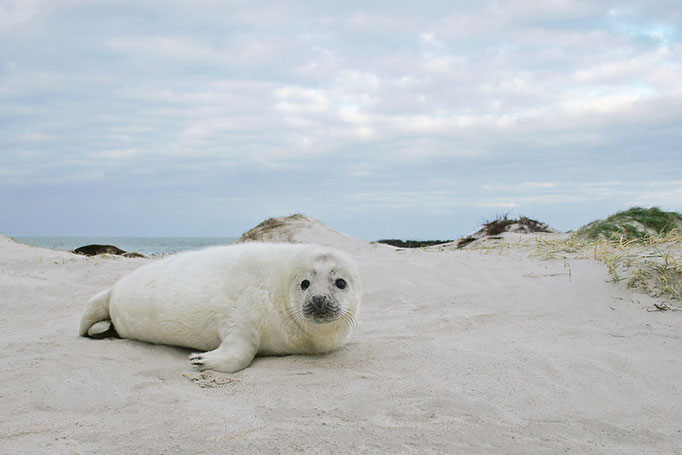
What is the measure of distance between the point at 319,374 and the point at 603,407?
1.64m

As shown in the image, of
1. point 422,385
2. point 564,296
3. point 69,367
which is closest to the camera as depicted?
point 422,385

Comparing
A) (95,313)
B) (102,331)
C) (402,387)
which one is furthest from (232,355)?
(95,313)

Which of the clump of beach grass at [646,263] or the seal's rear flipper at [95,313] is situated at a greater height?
the clump of beach grass at [646,263]

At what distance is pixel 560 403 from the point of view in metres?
2.88

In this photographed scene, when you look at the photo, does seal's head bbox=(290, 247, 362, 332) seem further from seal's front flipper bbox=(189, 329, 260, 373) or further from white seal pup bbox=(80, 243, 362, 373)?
seal's front flipper bbox=(189, 329, 260, 373)

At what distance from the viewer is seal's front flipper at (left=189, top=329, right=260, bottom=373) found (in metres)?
3.38

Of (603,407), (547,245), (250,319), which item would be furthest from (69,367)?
(547,245)

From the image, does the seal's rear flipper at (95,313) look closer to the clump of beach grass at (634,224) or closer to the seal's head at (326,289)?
the seal's head at (326,289)

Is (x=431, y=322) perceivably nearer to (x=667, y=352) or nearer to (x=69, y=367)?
(x=667, y=352)

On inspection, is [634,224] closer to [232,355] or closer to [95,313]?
[232,355]

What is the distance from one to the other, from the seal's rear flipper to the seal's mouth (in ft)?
6.60

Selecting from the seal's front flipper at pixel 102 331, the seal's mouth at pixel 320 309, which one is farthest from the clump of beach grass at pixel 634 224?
the seal's front flipper at pixel 102 331

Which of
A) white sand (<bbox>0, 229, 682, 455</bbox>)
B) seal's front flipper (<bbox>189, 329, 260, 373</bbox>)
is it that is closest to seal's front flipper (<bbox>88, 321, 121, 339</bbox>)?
white sand (<bbox>0, 229, 682, 455</bbox>)

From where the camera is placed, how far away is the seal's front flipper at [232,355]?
3377 mm
